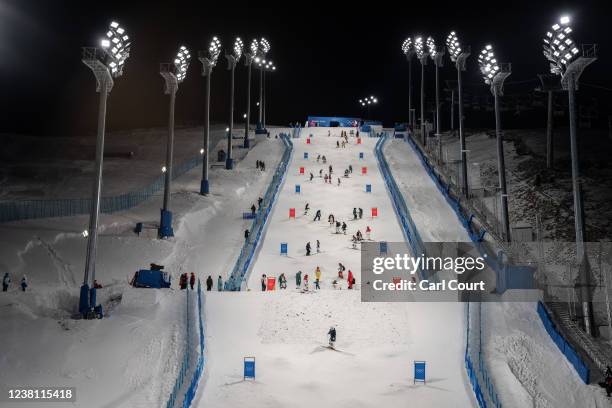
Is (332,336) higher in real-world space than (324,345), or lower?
higher

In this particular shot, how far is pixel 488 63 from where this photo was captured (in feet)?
124

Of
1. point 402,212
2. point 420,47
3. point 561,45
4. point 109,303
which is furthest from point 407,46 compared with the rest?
point 109,303

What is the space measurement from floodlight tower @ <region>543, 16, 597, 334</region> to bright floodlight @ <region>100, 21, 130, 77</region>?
18.7 m

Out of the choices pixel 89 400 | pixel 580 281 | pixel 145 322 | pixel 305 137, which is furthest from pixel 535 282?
pixel 305 137

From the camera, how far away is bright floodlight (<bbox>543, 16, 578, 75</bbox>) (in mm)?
27531

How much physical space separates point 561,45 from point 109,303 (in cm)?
2209

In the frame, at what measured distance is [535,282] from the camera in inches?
1081

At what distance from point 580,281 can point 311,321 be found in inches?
416

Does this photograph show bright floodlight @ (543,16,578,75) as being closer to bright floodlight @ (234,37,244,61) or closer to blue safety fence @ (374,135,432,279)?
blue safety fence @ (374,135,432,279)

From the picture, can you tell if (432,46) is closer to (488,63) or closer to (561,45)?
(488,63)

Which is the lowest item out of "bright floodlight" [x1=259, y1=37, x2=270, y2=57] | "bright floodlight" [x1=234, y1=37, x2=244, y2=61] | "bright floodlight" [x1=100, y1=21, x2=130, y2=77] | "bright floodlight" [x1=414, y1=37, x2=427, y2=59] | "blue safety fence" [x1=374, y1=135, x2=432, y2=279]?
"blue safety fence" [x1=374, y1=135, x2=432, y2=279]

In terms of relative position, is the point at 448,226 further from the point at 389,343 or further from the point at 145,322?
the point at 145,322

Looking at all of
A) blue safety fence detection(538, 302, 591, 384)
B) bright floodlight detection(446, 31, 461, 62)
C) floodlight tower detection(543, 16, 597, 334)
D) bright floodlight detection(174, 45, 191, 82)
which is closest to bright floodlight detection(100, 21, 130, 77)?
bright floodlight detection(174, 45, 191, 82)

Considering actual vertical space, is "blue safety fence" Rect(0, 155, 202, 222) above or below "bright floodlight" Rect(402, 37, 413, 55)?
below
